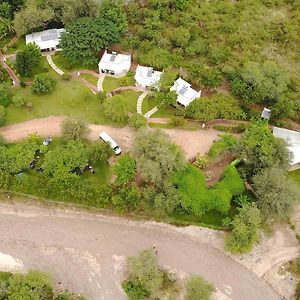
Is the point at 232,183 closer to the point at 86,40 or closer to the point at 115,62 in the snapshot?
the point at 115,62

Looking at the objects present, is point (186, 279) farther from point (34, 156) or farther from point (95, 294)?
point (34, 156)

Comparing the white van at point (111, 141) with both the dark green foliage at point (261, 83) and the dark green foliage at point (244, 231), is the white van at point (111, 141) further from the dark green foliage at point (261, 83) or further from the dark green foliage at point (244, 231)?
the dark green foliage at point (261, 83)

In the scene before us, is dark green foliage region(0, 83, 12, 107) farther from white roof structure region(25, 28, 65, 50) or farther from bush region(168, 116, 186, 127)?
bush region(168, 116, 186, 127)

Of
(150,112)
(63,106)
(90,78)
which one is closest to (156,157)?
(150,112)

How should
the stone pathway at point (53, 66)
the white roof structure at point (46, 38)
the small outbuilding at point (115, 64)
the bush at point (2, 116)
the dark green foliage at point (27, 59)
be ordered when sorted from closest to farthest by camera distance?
the bush at point (2, 116) → the dark green foliage at point (27, 59) → the small outbuilding at point (115, 64) → the stone pathway at point (53, 66) → the white roof structure at point (46, 38)

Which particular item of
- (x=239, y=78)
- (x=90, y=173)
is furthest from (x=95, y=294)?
(x=239, y=78)

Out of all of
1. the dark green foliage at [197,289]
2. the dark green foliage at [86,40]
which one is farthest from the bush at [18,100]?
the dark green foliage at [197,289]
